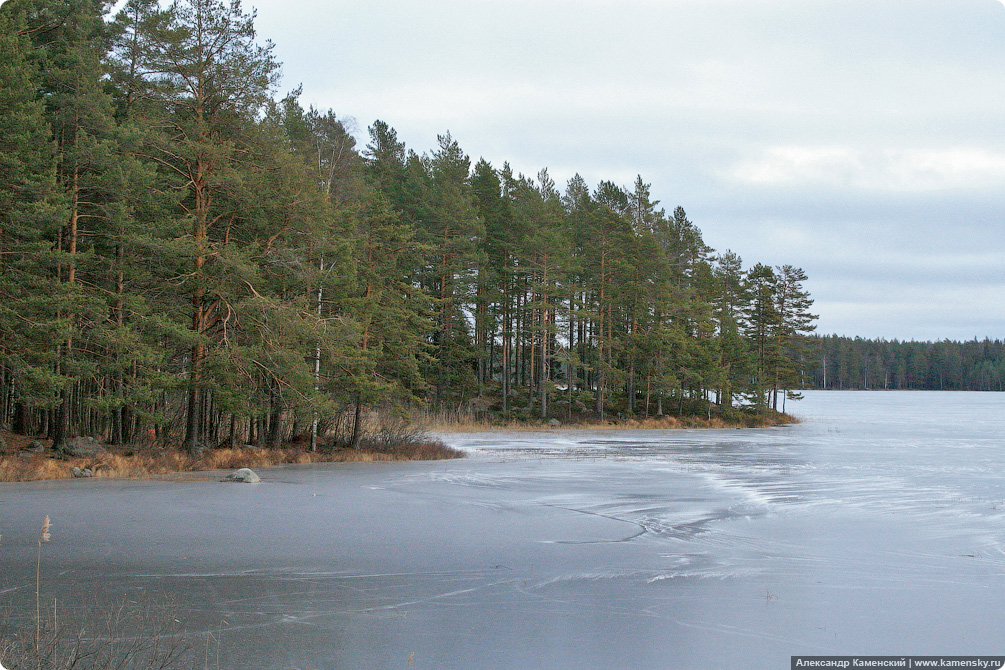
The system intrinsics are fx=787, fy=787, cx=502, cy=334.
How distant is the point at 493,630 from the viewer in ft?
22.4

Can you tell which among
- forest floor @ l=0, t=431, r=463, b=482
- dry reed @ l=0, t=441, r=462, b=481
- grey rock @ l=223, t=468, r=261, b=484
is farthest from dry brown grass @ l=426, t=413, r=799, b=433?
grey rock @ l=223, t=468, r=261, b=484

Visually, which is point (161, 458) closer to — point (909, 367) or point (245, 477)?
point (245, 477)

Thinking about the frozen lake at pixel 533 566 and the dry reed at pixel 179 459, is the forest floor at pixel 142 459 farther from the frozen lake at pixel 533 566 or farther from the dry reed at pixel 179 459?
the frozen lake at pixel 533 566

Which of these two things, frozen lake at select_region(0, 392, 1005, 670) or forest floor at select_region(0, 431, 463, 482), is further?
forest floor at select_region(0, 431, 463, 482)

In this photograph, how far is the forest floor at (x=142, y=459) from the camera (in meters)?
17.2

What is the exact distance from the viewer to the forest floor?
679 inches

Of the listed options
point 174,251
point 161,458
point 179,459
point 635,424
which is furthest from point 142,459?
point 635,424

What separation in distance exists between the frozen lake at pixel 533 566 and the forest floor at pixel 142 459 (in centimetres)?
110

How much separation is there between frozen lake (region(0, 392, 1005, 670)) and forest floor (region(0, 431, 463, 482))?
1102mm

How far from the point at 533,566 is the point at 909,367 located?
160m

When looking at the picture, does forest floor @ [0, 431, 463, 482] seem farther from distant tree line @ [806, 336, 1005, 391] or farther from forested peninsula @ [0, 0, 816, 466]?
distant tree line @ [806, 336, 1005, 391]

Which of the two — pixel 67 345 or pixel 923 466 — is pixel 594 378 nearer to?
pixel 923 466

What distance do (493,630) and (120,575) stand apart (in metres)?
4.44

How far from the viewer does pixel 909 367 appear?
491 ft
